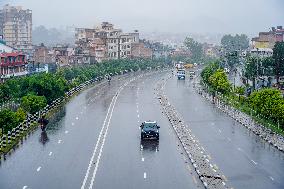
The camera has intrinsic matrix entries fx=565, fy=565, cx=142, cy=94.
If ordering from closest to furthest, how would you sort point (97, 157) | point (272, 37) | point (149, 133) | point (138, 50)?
point (97, 157) → point (149, 133) → point (272, 37) → point (138, 50)

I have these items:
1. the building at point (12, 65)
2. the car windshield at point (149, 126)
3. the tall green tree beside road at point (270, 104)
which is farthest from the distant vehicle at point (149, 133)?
the building at point (12, 65)

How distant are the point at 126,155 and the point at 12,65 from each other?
69.6 meters

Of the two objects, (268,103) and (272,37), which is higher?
(272,37)

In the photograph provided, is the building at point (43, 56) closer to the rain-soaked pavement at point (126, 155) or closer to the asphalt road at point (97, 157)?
the rain-soaked pavement at point (126, 155)

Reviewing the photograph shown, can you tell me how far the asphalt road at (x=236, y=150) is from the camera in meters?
31.8

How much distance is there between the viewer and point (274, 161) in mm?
36469

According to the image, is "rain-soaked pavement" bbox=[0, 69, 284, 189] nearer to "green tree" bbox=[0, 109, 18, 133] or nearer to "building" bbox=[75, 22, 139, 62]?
"green tree" bbox=[0, 109, 18, 133]

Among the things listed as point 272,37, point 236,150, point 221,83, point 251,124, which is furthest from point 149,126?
point 272,37

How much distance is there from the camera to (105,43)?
160000 millimetres

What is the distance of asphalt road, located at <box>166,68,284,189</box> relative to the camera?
3177 cm

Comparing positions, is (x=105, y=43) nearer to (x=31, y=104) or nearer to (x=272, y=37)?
(x=272, y=37)

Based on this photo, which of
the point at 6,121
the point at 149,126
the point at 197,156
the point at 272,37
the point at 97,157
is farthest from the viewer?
the point at 272,37

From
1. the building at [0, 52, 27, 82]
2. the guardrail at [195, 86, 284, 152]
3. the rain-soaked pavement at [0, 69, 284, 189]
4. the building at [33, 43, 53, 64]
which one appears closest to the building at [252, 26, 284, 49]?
the building at [33, 43, 53, 64]

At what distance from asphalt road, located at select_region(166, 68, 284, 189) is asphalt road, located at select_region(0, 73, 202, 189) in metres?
2.43
